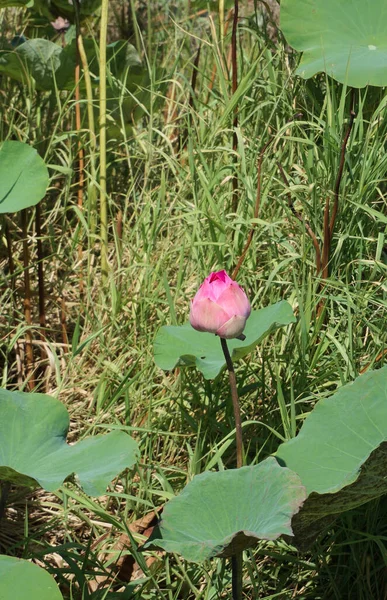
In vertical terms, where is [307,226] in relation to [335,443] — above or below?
above

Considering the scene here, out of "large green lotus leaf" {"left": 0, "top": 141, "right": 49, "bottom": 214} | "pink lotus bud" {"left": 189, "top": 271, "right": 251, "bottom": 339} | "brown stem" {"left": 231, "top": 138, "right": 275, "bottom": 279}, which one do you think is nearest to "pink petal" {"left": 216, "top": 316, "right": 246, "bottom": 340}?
"pink lotus bud" {"left": 189, "top": 271, "right": 251, "bottom": 339}

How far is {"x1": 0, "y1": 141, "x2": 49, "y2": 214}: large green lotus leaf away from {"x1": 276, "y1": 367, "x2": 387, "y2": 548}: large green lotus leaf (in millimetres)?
900

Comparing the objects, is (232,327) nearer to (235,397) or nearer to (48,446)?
(235,397)

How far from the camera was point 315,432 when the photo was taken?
5.16 feet

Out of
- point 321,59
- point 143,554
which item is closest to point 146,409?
point 143,554

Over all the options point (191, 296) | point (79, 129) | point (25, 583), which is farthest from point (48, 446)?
point (79, 129)

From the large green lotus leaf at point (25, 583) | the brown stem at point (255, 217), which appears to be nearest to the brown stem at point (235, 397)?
the large green lotus leaf at point (25, 583)

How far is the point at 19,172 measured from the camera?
2.09 metres

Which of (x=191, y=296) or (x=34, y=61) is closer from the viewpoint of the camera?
(x=191, y=296)

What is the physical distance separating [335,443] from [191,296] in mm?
765

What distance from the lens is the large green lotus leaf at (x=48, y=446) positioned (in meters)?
1.50

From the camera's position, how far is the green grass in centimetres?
179

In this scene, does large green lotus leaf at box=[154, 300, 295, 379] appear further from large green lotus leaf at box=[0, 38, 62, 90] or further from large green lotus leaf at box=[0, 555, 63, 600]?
large green lotus leaf at box=[0, 38, 62, 90]

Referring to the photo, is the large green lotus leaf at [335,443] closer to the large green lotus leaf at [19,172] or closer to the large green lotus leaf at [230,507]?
the large green lotus leaf at [230,507]
